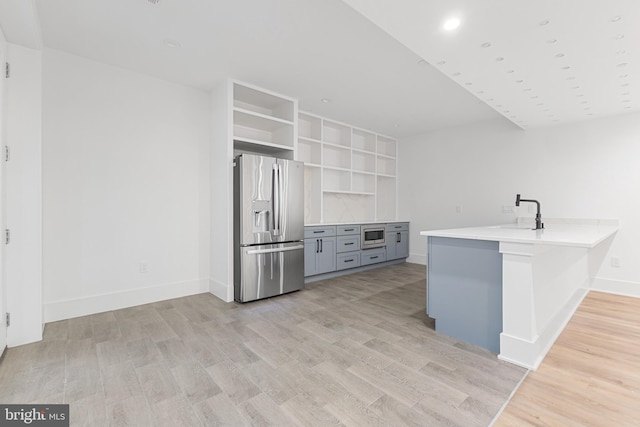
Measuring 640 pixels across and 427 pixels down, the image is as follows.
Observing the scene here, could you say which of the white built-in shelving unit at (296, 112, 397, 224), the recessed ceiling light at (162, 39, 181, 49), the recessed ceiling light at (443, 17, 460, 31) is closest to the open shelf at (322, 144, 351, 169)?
the white built-in shelving unit at (296, 112, 397, 224)

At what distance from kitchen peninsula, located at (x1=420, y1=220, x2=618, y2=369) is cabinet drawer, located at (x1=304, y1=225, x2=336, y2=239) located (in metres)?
1.92

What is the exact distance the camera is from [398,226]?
5625 millimetres

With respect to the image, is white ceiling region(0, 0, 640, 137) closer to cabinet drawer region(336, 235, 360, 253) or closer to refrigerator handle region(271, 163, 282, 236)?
refrigerator handle region(271, 163, 282, 236)

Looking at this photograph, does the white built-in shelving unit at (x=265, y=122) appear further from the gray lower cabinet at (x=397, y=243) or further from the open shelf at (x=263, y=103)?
the gray lower cabinet at (x=397, y=243)

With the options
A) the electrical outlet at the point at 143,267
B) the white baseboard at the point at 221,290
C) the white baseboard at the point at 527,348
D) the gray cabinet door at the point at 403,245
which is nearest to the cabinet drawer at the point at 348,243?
the gray cabinet door at the point at 403,245

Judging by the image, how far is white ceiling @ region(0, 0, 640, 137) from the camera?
5.75 feet

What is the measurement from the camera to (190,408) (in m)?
1.55

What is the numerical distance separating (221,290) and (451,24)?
337cm

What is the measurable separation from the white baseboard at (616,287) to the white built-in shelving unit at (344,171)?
3.25 m

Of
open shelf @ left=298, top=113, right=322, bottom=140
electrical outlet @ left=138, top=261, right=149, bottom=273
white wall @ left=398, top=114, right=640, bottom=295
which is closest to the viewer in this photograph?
electrical outlet @ left=138, top=261, right=149, bottom=273

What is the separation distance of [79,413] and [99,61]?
3202 mm

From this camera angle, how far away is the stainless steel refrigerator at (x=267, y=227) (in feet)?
10.9

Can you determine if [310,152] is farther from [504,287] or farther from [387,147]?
[504,287]

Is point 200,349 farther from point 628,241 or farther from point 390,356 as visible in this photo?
point 628,241
